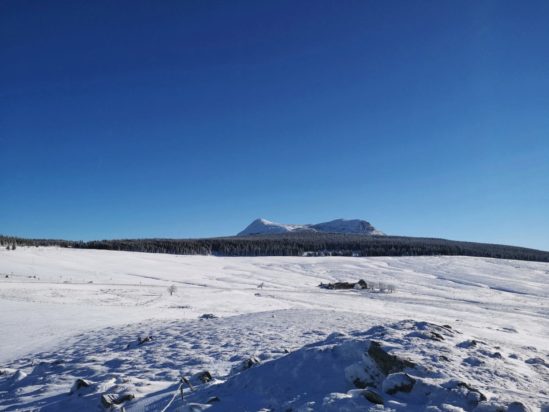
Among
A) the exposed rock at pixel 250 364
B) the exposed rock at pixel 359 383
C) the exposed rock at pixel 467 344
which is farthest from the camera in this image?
the exposed rock at pixel 467 344

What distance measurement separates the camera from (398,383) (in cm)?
761

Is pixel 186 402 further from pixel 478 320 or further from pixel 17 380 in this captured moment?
pixel 478 320

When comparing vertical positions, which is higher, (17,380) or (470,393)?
(470,393)

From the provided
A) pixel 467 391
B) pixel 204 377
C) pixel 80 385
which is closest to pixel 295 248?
pixel 204 377

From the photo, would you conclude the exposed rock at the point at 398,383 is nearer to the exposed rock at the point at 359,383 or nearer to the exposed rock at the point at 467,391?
the exposed rock at the point at 359,383

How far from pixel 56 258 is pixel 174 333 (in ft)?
248

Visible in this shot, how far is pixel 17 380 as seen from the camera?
36.3 ft

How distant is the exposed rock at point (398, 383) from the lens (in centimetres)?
754

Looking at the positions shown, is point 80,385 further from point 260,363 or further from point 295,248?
point 295,248

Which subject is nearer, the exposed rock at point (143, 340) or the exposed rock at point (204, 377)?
the exposed rock at point (204, 377)

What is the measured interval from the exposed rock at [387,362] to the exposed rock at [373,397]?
41.3 inches

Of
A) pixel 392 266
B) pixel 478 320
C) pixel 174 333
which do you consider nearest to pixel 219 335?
pixel 174 333

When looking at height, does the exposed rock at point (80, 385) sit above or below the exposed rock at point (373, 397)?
below

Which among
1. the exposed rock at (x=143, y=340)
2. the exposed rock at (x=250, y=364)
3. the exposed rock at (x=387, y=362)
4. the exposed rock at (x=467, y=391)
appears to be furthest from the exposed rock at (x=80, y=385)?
the exposed rock at (x=467, y=391)
